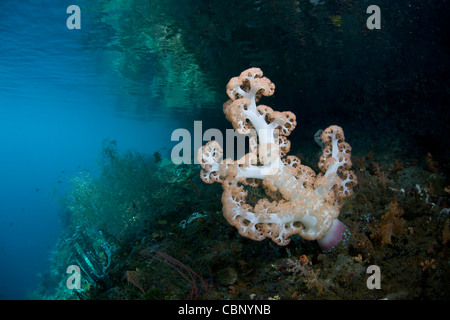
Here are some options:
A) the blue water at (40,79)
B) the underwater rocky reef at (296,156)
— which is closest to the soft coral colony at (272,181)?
the underwater rocky reef at (296,156)

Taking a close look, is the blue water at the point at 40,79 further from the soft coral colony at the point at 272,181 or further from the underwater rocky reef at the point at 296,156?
the soft coral colony at the point at 272,181

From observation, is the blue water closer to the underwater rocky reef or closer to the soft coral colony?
the underwater rocky reef

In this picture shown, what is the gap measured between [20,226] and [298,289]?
57.0 meters

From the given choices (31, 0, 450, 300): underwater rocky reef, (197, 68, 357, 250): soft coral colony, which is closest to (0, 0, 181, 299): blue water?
(31, 0, 450, 300): underwater rocky reef

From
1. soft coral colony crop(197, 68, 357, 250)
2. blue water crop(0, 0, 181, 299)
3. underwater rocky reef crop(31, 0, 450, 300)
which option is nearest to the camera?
soft coral colony crop(197, 68, 357, 250)

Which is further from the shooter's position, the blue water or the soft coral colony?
the blue water

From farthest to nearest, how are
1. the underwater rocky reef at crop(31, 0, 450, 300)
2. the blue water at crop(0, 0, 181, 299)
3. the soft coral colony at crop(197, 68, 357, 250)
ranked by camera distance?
the blue water at crop(0, 0, 181, 299) < the underwater rocky reef at crop(31, 0, 450, 300) < the soft coral colony at crop(197, 68, 357, 250)

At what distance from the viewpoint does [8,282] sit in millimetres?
24344

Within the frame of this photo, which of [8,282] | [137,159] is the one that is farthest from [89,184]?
[8,282]

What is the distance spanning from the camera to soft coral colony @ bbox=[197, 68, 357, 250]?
152 inches

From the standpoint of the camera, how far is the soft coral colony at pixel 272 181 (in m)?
3.86

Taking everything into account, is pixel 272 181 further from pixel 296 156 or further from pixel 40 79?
pixel 40 79

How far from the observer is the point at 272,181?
13.3 feet

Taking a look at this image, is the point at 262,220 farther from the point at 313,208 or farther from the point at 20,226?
the point at 20,226
